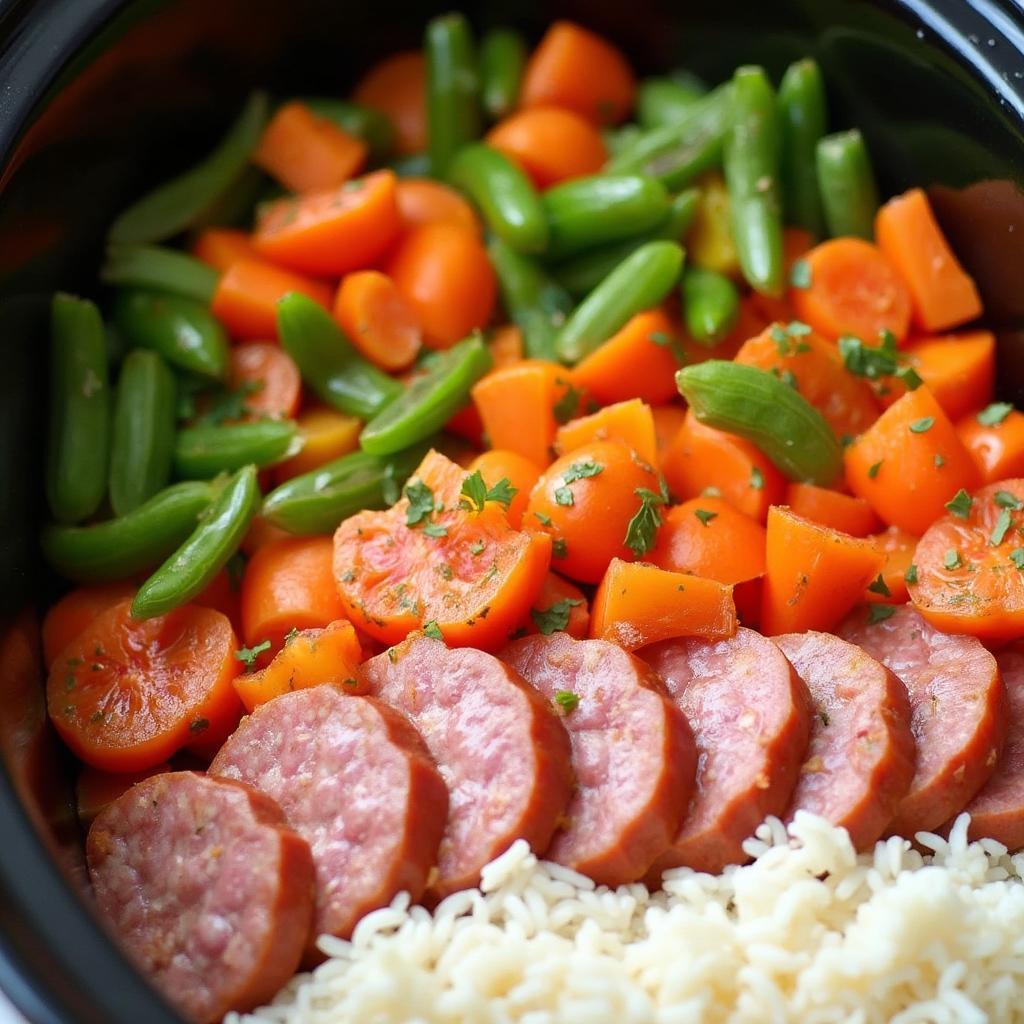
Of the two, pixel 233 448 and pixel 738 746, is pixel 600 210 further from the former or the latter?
pixel 738 746

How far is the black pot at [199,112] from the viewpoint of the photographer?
3.68 m

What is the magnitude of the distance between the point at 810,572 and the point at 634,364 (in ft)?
3.36

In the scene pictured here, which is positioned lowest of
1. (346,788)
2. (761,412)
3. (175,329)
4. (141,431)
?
(346,788)

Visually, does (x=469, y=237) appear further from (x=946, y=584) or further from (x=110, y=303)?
(x=946, y=584)

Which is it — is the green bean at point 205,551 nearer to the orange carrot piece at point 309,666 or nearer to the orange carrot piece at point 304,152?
the orange carrot piece at point 309,666

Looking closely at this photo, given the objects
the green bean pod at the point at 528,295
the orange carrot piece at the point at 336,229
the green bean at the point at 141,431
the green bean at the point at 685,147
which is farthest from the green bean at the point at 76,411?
the green bean at the point at 685,147

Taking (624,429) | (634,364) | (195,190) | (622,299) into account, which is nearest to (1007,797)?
(624,429)

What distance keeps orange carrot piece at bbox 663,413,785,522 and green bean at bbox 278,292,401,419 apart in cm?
99

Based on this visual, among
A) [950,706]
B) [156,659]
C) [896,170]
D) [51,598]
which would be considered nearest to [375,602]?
[156,659]

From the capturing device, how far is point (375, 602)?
3.54 meters

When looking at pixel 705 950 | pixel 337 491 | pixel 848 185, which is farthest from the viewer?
pixel 848 185

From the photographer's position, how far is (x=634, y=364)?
4.17 meters

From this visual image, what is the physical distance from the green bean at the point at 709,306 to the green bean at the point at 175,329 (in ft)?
5.36

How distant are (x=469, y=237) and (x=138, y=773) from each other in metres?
2.23
